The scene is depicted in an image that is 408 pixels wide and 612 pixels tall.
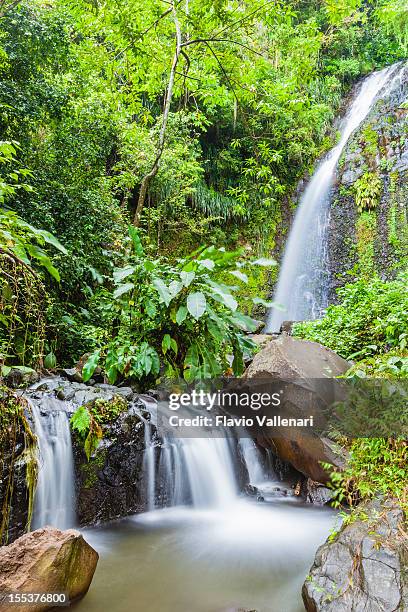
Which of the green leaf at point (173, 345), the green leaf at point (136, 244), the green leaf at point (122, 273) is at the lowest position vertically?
the green leaf at point (173, 345)

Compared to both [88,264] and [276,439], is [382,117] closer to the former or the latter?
[88,264]

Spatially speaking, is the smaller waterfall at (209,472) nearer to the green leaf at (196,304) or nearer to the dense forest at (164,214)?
the dense forest at (164,214)

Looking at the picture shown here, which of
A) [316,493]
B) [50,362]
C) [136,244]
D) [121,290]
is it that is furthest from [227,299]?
[50,362]

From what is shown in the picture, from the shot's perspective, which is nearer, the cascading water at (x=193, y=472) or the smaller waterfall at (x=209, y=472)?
the cascading water at (x=193, y=472)

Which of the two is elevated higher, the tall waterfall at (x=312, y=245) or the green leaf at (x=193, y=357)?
the tall waterfall at (x=312, y=245)

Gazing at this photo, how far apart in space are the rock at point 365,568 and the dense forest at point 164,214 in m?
0.31

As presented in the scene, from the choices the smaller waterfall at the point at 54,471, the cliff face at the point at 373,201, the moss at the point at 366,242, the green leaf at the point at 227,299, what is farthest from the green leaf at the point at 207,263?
the moss at the point at 366,242

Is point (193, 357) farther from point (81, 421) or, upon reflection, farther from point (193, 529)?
point (193, 529)

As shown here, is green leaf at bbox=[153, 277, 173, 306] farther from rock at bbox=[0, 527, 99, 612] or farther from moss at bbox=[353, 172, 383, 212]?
moss at bbox=[353, 172, 383, 212]

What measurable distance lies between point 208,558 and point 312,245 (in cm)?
1037

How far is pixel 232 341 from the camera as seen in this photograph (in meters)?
4.12

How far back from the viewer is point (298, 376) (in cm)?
427

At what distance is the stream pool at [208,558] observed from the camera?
2.67 m

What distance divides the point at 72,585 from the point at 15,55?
7.12 metres
